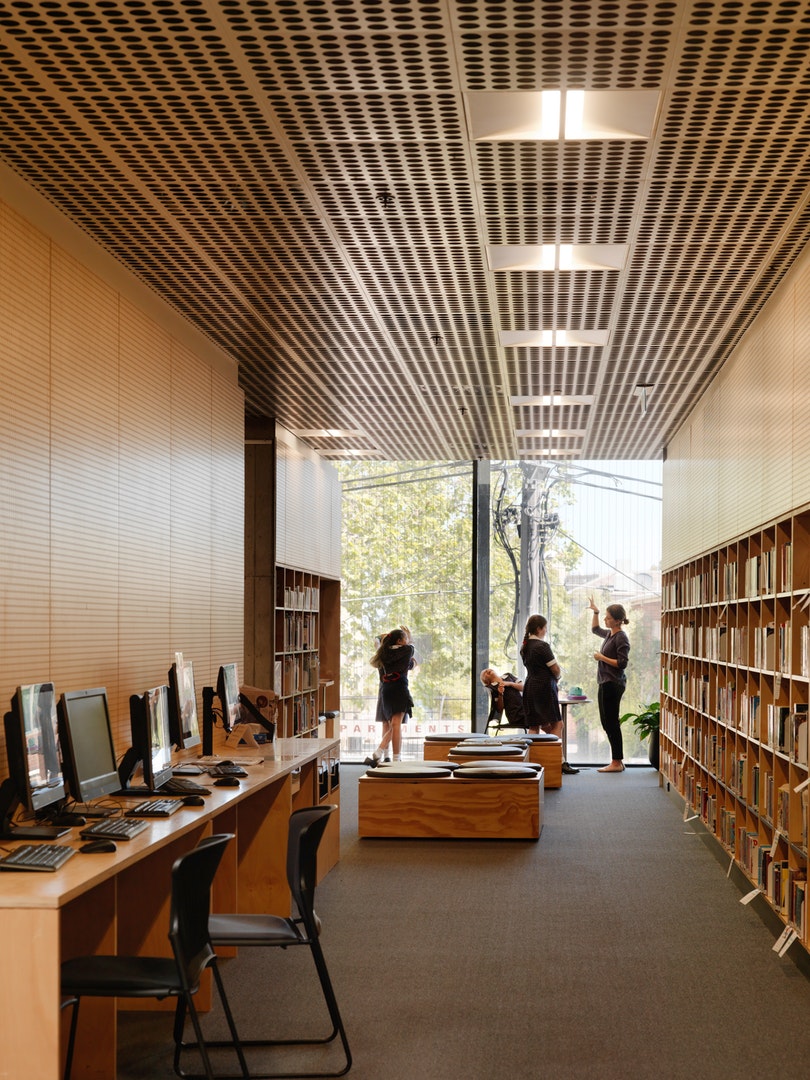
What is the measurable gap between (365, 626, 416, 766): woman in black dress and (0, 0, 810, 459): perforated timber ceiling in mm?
5291

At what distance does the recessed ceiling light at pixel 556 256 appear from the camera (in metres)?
5.97

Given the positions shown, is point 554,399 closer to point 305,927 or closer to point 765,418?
point 765,418

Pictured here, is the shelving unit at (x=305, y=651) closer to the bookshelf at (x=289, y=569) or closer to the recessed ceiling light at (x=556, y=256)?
the bookshelf at (x=289, y=569)

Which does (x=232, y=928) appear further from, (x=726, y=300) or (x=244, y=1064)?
(x=726, y=300)

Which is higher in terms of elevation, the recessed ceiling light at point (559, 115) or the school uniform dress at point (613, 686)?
the recessed ceiling light at point (559, 115)

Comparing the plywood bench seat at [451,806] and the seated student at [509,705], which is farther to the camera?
the seated student at [509,705]

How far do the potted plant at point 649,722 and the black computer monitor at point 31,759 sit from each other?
32.5ft

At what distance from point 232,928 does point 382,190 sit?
3.05 m

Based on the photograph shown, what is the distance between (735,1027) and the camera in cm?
485

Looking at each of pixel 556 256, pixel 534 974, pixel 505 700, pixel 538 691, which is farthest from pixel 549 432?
pixel 534 974

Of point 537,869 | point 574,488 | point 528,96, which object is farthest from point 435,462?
point 528,96

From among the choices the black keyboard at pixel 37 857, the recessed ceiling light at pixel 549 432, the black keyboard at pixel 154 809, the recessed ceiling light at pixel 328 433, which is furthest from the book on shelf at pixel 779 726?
→ the recessed ceiling light at pixel 328 433

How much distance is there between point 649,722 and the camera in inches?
539

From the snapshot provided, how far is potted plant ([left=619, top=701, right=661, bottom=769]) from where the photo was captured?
1352 cm
